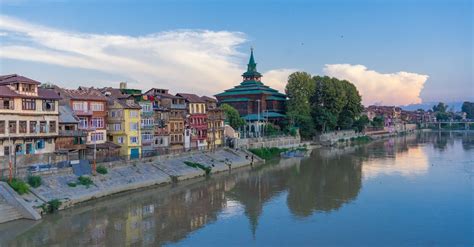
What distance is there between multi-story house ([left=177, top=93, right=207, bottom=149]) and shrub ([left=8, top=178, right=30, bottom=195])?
26.7 metres

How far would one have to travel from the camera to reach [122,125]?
44000mm

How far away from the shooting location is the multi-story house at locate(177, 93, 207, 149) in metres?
54.2

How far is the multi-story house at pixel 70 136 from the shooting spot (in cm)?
3747

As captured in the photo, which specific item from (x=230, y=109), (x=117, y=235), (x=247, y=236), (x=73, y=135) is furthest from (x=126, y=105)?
(x=230, y=109)

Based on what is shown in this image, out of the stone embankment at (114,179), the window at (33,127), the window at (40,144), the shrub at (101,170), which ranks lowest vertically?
the stone embankment at (114,179)

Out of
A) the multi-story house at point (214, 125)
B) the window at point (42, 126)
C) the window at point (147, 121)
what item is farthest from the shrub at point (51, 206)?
the multi-story house at point (214, 125)

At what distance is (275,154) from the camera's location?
65500 millimetres

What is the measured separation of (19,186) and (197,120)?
29.1 metres

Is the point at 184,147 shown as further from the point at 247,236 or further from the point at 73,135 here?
the point at 247,236

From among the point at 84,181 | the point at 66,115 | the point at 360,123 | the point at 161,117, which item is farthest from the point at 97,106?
the point at 360,123

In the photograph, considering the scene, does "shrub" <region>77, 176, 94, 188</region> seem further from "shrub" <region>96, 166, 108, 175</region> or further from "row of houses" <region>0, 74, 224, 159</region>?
"row of houses" <region>0, 74, 224, 159</region>

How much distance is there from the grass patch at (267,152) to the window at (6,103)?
32.6 meters

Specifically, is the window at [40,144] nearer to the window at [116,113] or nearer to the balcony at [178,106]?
the window at [116,113]

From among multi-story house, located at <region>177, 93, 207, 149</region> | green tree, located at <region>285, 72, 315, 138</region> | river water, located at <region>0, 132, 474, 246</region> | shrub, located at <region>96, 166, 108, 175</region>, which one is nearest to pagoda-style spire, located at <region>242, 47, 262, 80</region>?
green tree, located at <region>285, 72, 315, 138</region>
